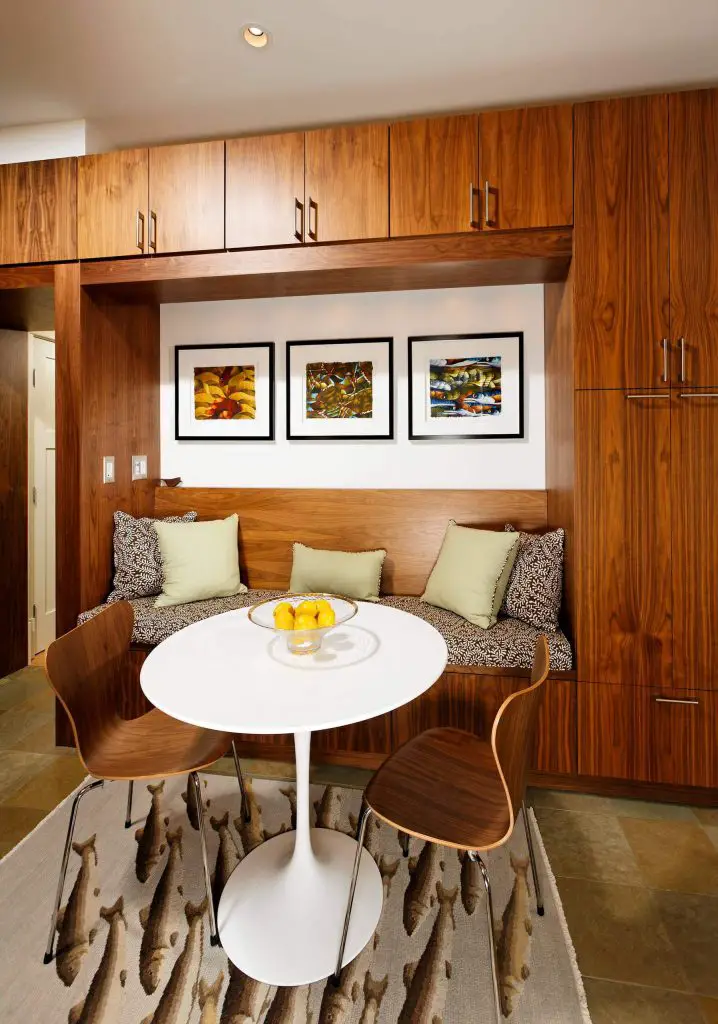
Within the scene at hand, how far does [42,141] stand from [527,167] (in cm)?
233

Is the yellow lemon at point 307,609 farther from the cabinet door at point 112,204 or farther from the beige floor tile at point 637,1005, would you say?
the cabinet door at point 112,204

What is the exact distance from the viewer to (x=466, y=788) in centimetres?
152

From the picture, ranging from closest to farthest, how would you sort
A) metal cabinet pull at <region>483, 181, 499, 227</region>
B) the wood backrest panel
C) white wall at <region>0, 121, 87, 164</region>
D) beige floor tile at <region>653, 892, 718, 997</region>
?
beige floor tile at <region>653, 892, 718, 997</region> → metal cabinet pull at <region>483, 181, 499, 227</region> → white wall at <region>0, 121, 87, 164</region> → the wood backrest panel

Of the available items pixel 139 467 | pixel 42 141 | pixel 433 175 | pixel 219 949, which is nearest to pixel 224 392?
pixel 139 467

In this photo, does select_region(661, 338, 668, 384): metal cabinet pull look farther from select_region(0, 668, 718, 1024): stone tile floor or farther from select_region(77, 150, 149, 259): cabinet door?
select_region(77, 150, 149, 259): cabinet door

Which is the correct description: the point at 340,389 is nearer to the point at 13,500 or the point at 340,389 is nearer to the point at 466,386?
the point at 466,386

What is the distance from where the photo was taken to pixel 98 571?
109 inches

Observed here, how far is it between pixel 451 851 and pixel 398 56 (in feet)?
9.79

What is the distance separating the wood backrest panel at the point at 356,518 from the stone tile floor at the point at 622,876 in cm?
104

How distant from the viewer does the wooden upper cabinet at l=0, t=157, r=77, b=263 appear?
2.59 metres

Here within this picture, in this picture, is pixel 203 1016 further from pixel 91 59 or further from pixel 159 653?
pixel 91 59

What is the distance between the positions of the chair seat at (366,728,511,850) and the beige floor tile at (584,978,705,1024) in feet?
1.70

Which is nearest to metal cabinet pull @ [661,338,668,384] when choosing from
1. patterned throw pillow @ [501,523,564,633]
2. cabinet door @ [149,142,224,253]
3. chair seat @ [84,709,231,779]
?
patterned throw pillow @ [501,523,564,633]

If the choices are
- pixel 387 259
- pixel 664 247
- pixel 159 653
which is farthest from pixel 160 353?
pixel 664 247
